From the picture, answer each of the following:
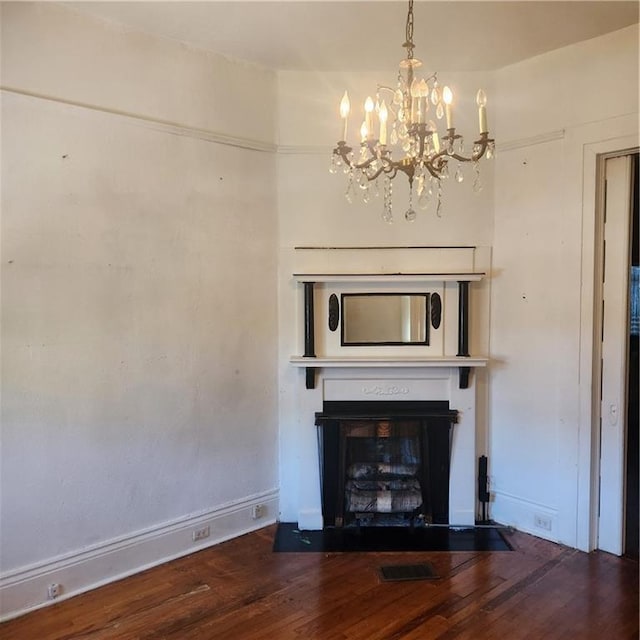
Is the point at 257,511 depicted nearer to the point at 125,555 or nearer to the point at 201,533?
the point at 201,533

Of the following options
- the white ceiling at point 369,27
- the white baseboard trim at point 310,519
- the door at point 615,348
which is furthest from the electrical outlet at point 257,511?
the white ceiling at point 369,27

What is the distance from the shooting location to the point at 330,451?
358cm

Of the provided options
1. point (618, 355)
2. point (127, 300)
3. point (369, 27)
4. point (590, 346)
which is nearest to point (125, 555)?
point (127, 300)

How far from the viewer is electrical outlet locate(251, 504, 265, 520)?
11.9 feet

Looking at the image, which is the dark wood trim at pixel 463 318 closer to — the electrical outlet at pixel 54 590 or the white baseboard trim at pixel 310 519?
the white baseboard trim at pixel 310 519

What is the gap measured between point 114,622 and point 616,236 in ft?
11.5

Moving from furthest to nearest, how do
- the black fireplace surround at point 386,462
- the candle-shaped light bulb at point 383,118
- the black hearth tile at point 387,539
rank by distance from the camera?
the black fireplace surround at point 386,462
the black hearth tile at point 387,539
the candle-shaped light bulb at point 383,118

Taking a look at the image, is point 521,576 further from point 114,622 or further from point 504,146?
point 504,146

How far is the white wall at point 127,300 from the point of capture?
2.68 meters

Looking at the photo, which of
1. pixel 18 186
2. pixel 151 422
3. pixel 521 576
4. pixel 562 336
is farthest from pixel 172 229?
pixel 521 576

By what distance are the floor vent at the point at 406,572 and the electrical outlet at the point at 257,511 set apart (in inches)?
37.8

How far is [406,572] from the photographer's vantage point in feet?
10.00

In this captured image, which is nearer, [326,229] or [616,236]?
[616,236]

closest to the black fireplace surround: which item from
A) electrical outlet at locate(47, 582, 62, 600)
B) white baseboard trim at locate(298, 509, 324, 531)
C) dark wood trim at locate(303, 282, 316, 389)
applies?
white baseboard trim at locate(298, 509, 324, 531)
